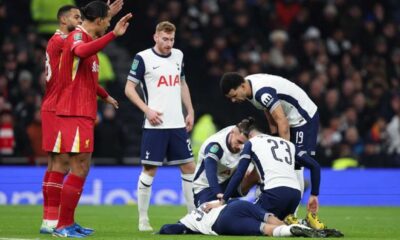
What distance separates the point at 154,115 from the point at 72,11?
1.54m

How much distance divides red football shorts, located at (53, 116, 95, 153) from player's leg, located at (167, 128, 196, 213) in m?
2.10

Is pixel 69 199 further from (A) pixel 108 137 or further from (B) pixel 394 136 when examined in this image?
(B) pixel 394 136

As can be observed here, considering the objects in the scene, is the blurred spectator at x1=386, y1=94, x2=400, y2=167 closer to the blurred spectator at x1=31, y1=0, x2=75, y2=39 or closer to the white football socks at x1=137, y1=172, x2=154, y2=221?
the blurred spectator at x1=31, y1=0, x2=75, y2=39

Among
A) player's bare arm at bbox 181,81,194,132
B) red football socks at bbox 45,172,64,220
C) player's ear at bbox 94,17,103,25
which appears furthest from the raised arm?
player's bare arm at bbox 181,81,194,132

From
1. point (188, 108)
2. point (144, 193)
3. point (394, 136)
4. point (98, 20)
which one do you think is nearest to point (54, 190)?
point (144, 193)

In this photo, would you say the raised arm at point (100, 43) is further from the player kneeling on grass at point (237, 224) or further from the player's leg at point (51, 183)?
the player kneeling on grass at point (237, 224)

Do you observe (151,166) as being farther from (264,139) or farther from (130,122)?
(130,122)

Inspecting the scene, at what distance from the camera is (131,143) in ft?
76.1

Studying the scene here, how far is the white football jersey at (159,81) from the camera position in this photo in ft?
42.3

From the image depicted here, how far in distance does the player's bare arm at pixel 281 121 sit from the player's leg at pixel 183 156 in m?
1.39

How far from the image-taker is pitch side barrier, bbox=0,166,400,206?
19.8 meters

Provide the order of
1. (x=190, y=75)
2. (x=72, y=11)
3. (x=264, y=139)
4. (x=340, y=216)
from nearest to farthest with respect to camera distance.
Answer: (x=264, y=139) < (x=72, y=11) < (x=340, y=216) < (x=190, y=75)

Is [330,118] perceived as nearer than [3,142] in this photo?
No

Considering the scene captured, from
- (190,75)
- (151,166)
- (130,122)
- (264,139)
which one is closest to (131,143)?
(130,122)
